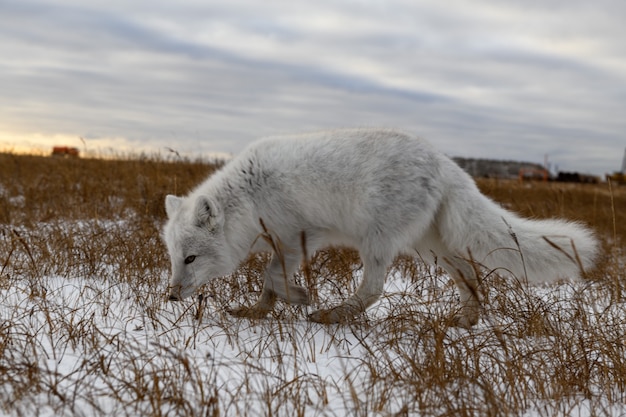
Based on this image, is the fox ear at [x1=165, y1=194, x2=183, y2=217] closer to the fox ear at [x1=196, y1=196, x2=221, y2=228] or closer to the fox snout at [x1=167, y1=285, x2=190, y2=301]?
the fox ear at [x1=196, y1=196, x2=221, y2=228]

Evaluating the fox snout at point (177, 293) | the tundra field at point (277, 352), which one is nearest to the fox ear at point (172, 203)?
the tundra field at point (277, 352)

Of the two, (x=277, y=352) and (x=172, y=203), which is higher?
(x=172, y=203)

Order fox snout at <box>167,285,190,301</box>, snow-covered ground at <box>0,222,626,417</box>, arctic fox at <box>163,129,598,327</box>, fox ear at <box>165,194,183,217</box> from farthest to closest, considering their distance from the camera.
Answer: fox ear at <box>165,194,183,217</box> → arctic fox at <box>163,129,598,327</box> → fox snout at <box>167,285,190,301</box> → snow-covered ground at <box>0,222,626,417</box>

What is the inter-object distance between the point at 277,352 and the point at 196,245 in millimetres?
1224

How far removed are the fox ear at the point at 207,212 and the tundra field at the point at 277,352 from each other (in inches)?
20.9

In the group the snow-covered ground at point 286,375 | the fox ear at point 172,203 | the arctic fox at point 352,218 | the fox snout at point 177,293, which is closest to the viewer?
the snow-covered ground at point 286,375

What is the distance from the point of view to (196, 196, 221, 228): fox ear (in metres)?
3.87

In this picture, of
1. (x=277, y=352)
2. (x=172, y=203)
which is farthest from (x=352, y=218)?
(x=172, y=203)

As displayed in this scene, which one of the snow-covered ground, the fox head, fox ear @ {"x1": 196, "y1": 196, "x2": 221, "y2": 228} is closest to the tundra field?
the snow-covered ground

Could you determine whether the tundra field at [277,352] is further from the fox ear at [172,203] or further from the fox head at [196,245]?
the fox ear at [172,203]

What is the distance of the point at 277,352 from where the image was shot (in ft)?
9.91

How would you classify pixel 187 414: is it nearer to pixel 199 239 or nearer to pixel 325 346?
pixel 325 346

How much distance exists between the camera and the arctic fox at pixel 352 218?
389cm

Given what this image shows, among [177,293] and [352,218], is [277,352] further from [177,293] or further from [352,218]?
[352,218]
